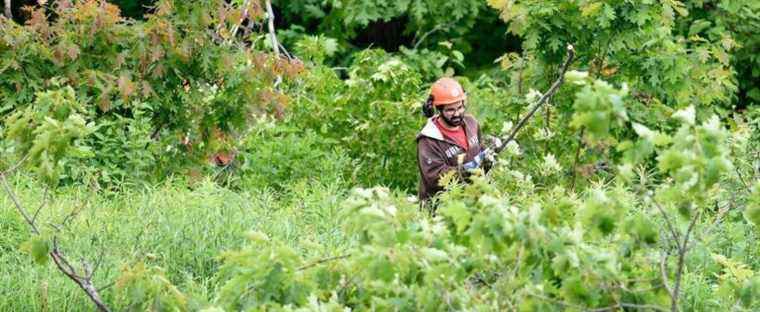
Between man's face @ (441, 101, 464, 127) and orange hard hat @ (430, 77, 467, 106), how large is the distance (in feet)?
0.09

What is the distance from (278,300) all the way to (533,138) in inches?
198

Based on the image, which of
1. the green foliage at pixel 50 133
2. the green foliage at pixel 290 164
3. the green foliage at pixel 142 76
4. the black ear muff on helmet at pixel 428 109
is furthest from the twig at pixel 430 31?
the green foliage at pixel 50 133

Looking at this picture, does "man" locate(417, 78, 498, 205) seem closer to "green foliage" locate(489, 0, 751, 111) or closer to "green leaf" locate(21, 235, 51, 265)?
"green foliage" locate(489, 0, 751, 111)

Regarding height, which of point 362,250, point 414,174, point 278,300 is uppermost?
point 362,250

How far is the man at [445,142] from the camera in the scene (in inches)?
327

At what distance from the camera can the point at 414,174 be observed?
10.1m

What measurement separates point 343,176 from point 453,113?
1.61 m

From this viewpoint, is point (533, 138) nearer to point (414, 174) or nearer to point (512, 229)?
point (414, 174)

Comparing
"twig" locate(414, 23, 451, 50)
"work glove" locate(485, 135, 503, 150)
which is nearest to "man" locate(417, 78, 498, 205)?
"work glove" locate(485, 135, 503, 150)

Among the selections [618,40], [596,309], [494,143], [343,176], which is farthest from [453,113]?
[596,309]

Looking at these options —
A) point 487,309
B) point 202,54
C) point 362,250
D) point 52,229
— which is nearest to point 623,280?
point 487,309

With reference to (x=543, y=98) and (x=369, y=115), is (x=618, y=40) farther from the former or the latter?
(x=543, y=98)

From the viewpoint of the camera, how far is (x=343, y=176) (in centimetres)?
981

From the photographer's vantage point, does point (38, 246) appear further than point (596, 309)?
Yes
